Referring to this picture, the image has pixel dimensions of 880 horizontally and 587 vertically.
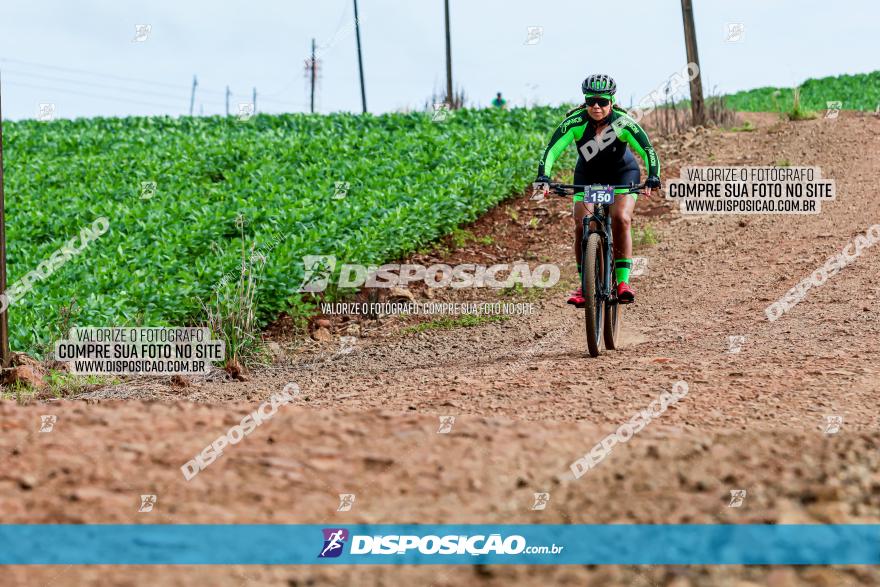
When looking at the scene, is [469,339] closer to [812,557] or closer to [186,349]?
[186,349]

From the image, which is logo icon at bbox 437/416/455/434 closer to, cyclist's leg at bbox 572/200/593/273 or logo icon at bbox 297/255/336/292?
cyclist's leg at bbox 572/200/593/273

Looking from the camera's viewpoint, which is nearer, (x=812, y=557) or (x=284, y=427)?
(x=812, y=557)

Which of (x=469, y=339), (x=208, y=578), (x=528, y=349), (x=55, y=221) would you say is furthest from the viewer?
(x=55, y=221)

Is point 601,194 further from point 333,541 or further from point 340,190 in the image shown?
point 340,190

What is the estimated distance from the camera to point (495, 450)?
4473 mm

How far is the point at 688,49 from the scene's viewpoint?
59.0 feet

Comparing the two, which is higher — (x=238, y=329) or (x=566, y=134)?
(x=566, y=134)

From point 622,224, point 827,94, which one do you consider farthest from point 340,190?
point 827,94

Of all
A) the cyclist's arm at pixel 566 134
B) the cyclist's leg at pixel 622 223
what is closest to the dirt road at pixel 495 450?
the cyclist's leg at pixel 622 223

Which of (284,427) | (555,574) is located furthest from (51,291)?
(555,574)

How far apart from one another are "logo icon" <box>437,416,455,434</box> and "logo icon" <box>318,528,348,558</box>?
1137 millimetres

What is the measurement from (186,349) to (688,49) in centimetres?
1244

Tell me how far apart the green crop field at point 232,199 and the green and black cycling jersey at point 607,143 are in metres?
4.84

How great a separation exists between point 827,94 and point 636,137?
102 ft
